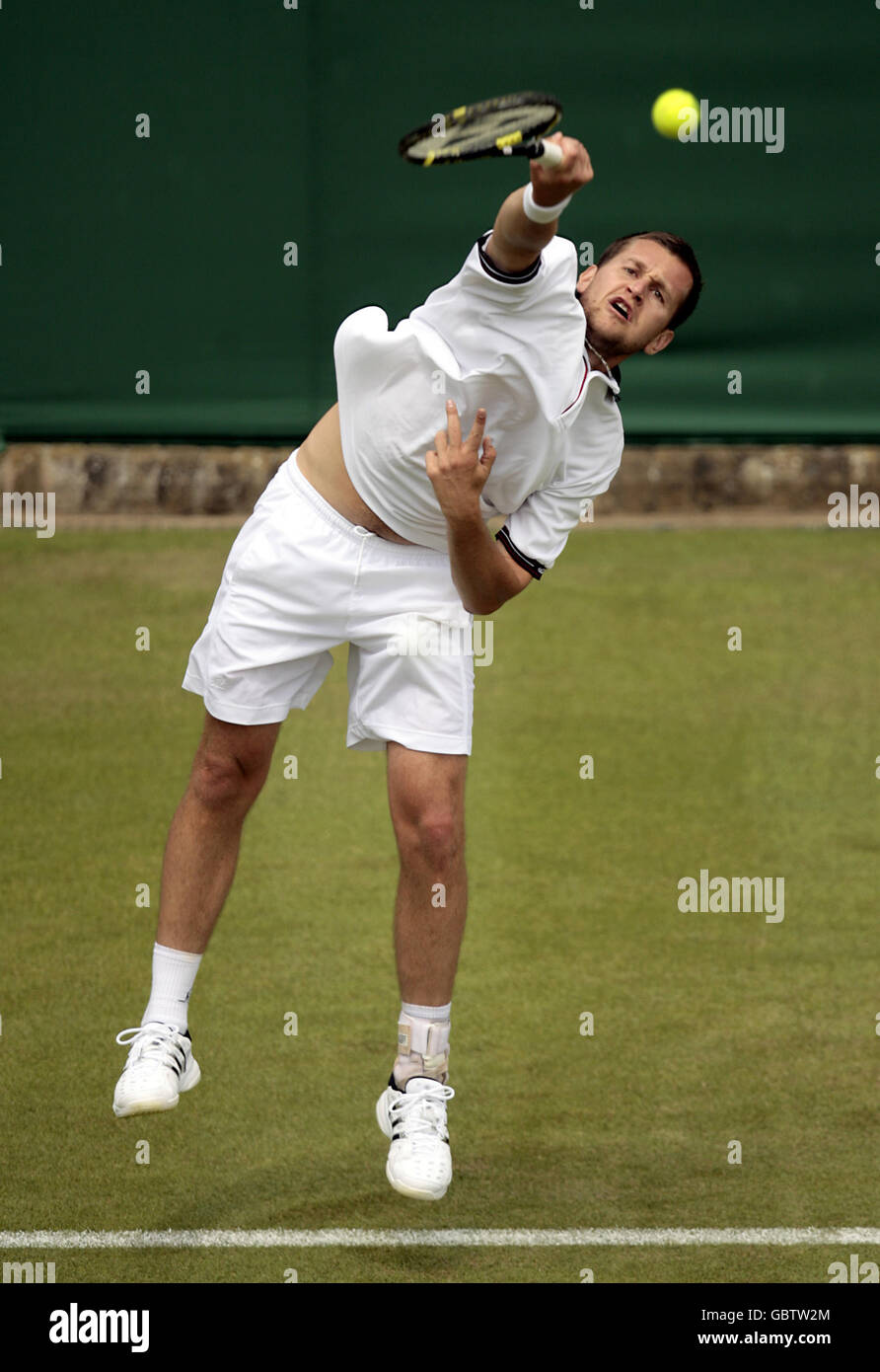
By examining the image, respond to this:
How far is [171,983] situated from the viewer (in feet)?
11.6

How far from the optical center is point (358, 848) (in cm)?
555

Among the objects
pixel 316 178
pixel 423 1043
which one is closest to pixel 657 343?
pixel 423 1043

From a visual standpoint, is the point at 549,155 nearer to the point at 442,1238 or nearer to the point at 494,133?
the point at 494,133

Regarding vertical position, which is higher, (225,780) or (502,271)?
(502,271)

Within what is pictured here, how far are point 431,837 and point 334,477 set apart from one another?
2.29ft

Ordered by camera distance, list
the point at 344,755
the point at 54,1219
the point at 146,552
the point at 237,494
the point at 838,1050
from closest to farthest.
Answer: the point at 54,1219
the point at 838,1050
the point at 344,755
the point at 146,552
the point at 237,494

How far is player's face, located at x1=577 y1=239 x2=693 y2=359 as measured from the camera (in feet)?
10.9

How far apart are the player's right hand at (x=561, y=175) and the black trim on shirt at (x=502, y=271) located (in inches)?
7.6

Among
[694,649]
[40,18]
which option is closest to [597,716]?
[694,649]

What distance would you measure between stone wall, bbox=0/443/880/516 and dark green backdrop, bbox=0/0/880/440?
0.60 feet

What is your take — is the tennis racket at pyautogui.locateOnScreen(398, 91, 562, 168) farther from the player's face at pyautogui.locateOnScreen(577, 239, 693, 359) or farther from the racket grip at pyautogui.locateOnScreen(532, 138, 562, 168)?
the player's face at pyautogui.locateOnScreen(577, 239, 693, 359)

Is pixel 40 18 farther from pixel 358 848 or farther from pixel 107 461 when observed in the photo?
pixel 358 848

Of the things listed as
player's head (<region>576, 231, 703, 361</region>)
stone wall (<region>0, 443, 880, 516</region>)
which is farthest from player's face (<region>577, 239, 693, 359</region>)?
stone wall (<region>0, 443, 880, 516</region>)

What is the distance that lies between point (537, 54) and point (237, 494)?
2.49 m
